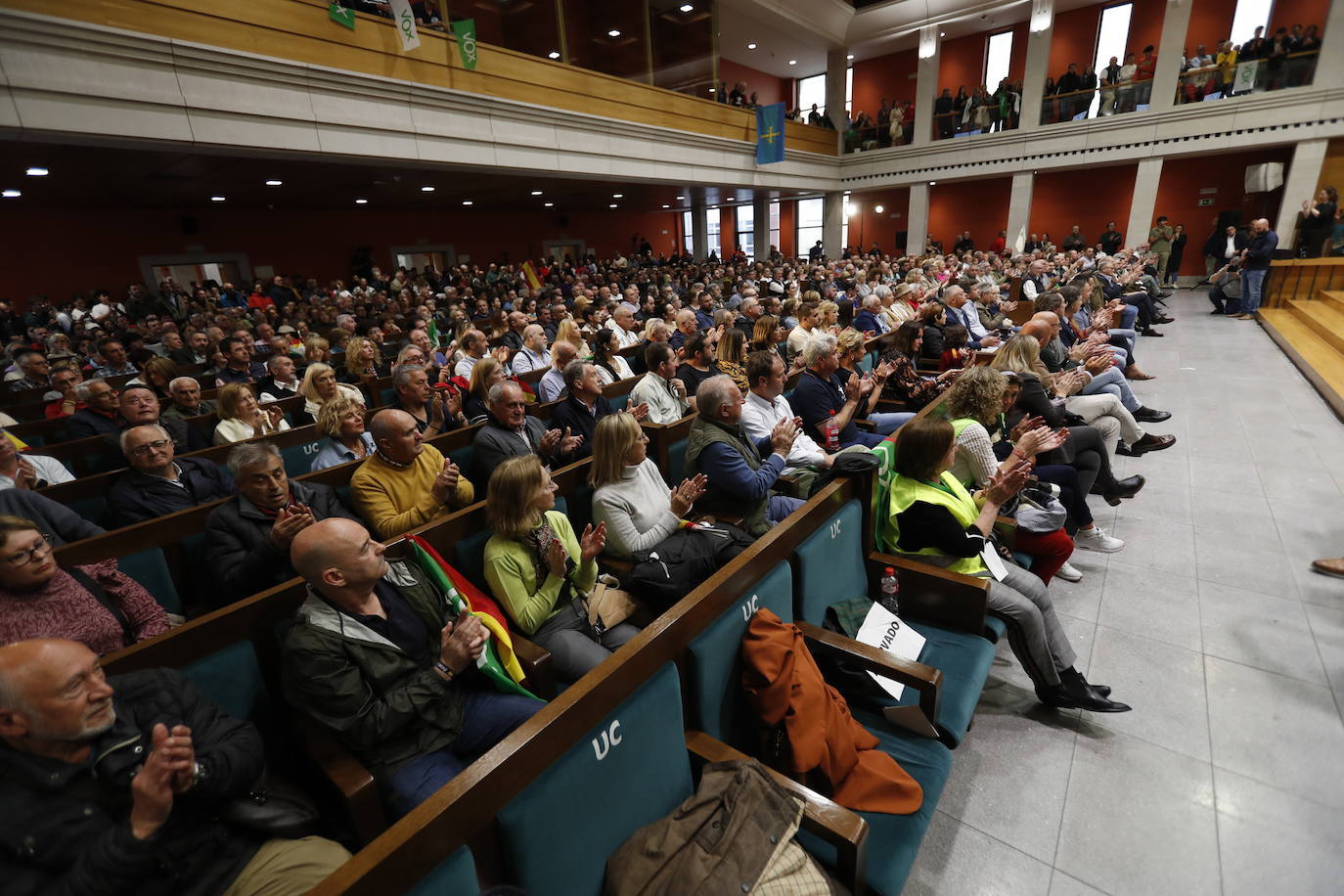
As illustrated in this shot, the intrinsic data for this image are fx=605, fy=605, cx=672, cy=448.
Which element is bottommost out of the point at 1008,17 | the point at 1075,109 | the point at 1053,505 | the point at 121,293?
the point at 1053,505

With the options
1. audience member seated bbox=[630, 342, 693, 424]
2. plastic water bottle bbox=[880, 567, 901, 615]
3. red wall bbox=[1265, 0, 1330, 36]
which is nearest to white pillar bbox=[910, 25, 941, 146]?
red wall bbox=[1265, 0, 1330, 36]

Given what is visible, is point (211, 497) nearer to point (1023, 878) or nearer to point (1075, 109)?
point (1023, 878)

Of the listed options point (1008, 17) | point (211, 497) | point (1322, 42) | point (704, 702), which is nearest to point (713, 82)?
point (1008, 17)

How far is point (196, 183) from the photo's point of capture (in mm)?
8656

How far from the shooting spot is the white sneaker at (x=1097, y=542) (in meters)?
3.19

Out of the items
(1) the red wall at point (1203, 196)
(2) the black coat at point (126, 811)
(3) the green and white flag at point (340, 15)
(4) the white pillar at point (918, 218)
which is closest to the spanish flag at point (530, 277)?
(3) the green and white flag at point (340, 15)

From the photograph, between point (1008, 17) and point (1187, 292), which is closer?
point (1187, 292)

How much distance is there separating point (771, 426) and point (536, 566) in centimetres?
162

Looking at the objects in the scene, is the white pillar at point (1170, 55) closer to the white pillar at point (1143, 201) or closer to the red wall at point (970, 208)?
the white pillar at point (1143, 201)

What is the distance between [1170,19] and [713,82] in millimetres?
8580

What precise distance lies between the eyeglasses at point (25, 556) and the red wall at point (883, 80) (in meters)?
18.6

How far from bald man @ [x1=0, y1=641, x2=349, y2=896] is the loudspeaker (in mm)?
16469

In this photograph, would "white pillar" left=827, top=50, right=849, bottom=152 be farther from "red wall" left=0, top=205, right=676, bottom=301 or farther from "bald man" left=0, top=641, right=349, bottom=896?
"bald man" left=0, top=641, right=349, bottom=896

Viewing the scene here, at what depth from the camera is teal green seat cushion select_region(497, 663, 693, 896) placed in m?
1.13
